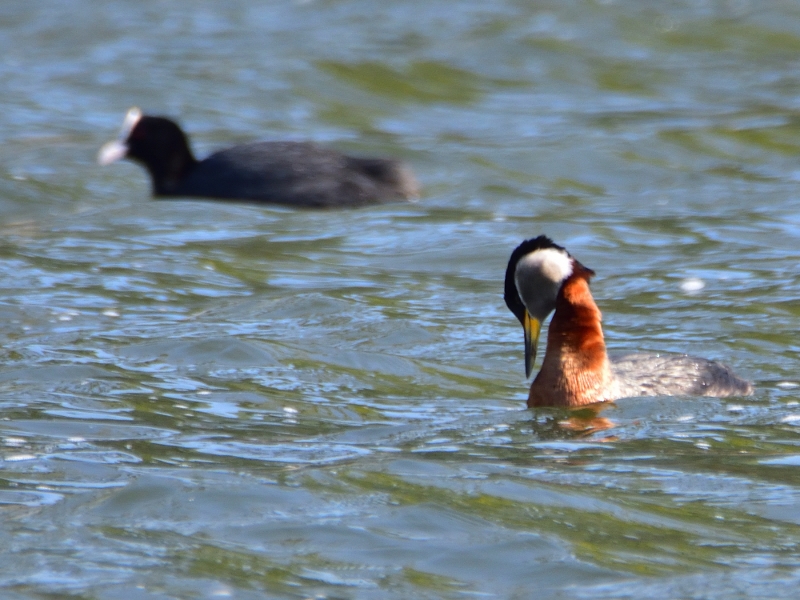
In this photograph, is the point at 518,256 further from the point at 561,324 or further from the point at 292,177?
the point at 292,177

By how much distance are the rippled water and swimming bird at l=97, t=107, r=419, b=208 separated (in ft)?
0.70

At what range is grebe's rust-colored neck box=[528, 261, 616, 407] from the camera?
8773mm

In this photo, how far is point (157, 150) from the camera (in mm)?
16969

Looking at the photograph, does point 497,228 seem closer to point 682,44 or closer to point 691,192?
point 691,192

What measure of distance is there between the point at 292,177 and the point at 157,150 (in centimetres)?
186

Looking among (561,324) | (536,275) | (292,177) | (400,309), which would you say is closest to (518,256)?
(536,275)

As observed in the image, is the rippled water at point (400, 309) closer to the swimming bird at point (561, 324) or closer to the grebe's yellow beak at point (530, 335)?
the swimming bird at point (561, 324)

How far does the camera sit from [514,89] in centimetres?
2336

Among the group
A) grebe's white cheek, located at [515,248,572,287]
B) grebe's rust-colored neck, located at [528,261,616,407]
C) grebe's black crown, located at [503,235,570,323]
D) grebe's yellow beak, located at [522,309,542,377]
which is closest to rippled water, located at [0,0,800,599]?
grebe's rust-colored neck, located at [528,261,616,407]

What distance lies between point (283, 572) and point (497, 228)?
9713 millimetres

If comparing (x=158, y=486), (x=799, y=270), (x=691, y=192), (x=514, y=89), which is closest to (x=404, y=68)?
(x=514, y=89)

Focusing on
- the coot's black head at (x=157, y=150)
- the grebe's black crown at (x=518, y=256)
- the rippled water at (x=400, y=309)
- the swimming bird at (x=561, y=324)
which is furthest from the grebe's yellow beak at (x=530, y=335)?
the coot's black head at (x=157, y=150)

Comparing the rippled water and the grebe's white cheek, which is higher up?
the grebe's white cheek

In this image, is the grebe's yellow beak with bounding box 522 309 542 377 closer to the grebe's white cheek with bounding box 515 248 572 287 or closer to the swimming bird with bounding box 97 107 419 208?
the grebe's white cheek with bounding box 515 248 572 287
